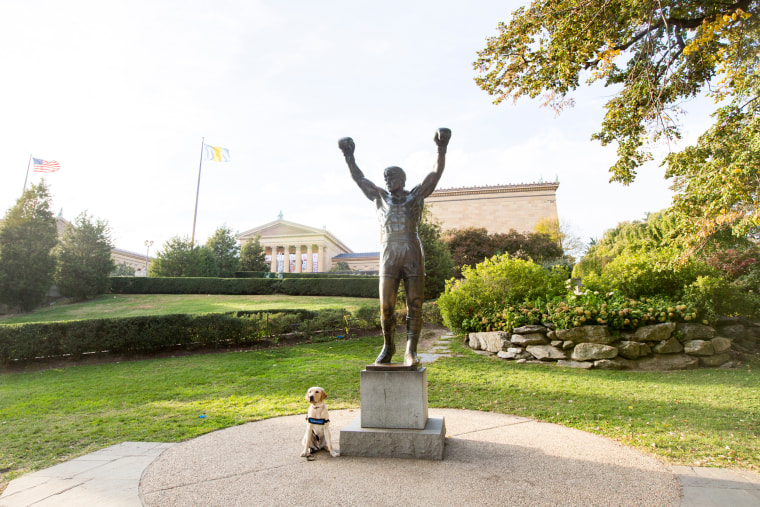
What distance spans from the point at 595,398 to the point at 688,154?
504 centimetres

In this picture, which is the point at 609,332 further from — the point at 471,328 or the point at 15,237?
the point at 15,237

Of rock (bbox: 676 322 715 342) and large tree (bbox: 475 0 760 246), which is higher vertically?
large tree (bbox: 475 0 760 246)

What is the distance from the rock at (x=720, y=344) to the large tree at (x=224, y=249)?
3422cm

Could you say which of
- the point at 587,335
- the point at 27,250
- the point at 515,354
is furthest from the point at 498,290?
the point at 27,250

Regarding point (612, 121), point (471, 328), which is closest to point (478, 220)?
point (471, 328)

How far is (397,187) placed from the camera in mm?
4652

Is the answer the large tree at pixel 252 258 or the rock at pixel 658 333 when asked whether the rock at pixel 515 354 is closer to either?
the rock at pixel 658 333

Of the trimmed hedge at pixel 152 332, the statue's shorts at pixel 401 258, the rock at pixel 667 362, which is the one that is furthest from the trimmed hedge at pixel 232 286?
the statue's shorts at pixel 401 258

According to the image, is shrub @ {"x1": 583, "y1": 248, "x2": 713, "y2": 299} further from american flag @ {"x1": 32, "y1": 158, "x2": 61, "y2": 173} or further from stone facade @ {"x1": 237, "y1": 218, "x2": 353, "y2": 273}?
stone facade @ {"x1": 237, "y1": 218, "x2": 353, "y2": 273}

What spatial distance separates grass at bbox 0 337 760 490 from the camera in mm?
4516

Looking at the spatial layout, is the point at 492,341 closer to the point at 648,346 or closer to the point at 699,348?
the point at 648,346

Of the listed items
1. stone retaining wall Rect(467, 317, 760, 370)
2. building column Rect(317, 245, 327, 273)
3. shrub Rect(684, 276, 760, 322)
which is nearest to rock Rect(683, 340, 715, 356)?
stone retaining wall Rect(467, 317, 760, 370)

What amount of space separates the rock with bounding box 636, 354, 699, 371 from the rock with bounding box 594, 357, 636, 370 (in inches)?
7.5

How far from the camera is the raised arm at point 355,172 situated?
488 centimetres
